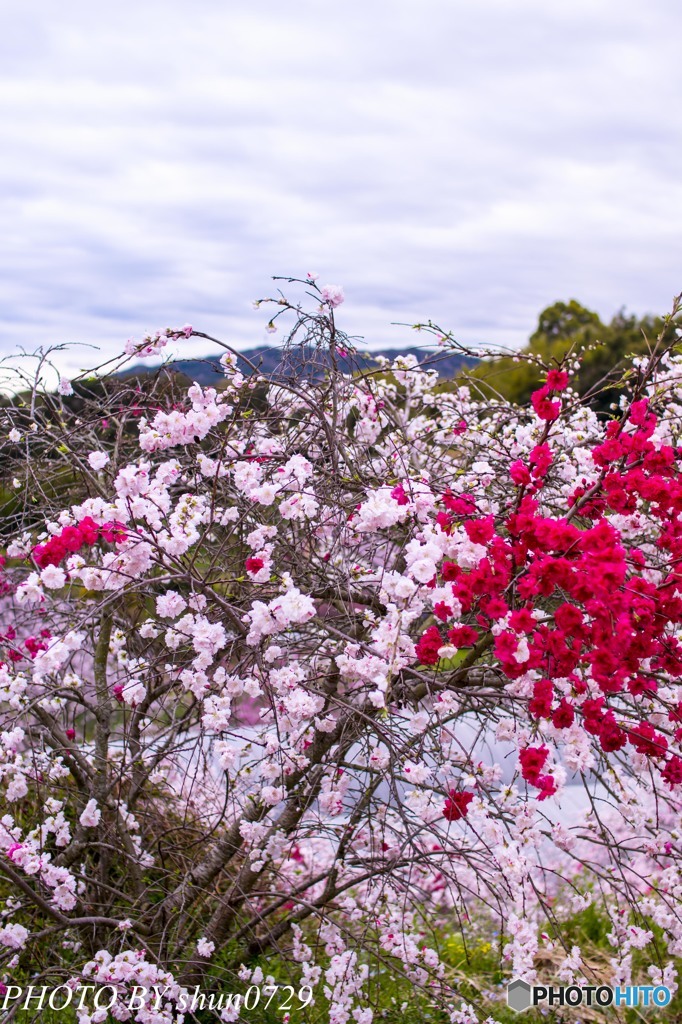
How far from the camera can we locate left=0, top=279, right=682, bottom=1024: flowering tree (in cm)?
261

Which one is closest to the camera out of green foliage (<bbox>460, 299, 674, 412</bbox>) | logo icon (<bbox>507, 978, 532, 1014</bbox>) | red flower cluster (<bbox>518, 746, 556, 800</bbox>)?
red flower cluster (<bbox>518, 746, 556, 800</bbox>)

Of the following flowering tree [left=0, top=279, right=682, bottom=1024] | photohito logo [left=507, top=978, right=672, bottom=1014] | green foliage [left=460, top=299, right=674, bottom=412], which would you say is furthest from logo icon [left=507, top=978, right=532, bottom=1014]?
green foliage [left=460, top=299, right=674, bottom=412]

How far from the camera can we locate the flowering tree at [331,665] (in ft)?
8.55

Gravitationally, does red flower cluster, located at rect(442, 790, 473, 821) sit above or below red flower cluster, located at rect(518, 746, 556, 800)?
below

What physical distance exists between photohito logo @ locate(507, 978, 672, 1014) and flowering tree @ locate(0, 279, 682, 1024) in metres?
0.20

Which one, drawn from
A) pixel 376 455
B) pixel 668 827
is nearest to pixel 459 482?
pixel 376 455

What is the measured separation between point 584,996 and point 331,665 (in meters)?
2.04

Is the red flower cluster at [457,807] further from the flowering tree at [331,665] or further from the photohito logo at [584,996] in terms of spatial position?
the photohito logo at [584,996]

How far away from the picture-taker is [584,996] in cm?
381

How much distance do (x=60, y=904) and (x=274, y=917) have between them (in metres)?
1.33

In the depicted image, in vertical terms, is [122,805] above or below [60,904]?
above

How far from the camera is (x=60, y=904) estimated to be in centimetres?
330

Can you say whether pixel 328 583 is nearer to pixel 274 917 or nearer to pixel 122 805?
pixel 122 805

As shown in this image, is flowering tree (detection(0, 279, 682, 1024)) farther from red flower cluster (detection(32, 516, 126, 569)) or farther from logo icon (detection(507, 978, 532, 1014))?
logo icon (detection(507, 978, 532, 1014))
